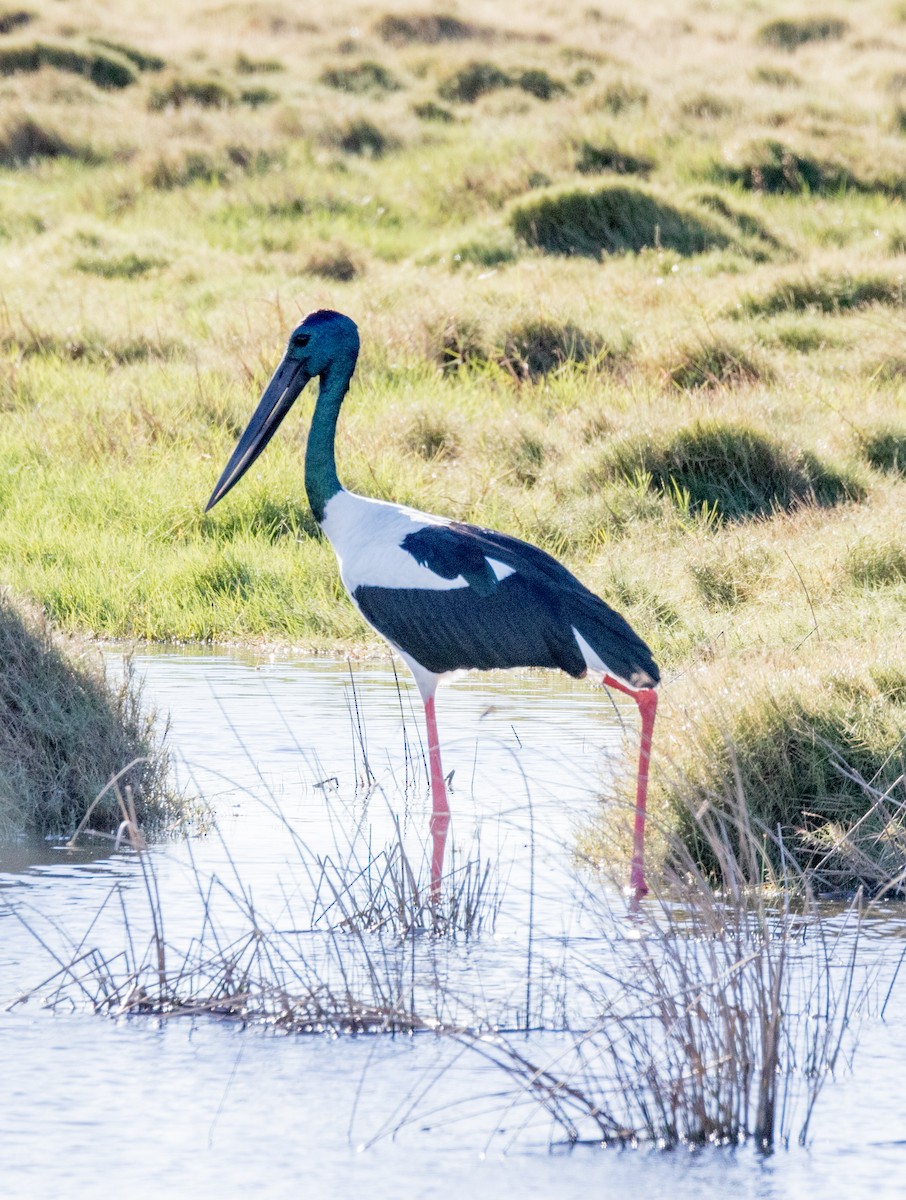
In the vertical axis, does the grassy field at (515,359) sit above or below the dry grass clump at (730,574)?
above

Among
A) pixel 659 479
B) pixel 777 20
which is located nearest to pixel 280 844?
pixel 659 479

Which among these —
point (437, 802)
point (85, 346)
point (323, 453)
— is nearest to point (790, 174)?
point (85, 346)

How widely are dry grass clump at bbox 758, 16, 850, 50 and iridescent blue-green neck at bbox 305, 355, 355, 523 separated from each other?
2880 centimetres

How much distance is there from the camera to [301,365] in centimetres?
691

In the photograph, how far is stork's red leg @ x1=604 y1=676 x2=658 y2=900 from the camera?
205 inches

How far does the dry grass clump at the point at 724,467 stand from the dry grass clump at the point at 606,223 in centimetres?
571

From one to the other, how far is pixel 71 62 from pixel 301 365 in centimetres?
1945

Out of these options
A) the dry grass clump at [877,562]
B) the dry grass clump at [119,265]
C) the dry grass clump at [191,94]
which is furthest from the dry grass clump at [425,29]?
the dry grass clump at [877,562]

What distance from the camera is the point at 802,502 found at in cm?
966

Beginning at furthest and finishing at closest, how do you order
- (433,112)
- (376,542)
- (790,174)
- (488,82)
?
(488,82)
(433,112)
(790,174)
(376,542)

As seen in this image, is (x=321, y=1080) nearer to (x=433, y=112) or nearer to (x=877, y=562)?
(x=877, y=562)

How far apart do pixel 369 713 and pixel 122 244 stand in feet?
29.8

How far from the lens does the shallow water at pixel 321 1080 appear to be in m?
3.69

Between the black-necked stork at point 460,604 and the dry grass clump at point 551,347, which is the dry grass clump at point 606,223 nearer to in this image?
the dry grass clump at point 551,347
